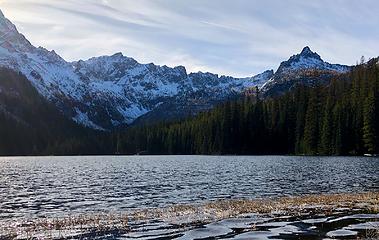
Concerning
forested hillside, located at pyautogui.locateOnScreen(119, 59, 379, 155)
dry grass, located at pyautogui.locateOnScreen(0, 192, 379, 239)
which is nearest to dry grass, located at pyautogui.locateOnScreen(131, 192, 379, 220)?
dry grass, located at pyautogui.locateOnScreen(0, 192, 379, 239)

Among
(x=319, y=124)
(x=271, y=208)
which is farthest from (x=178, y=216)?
(x=319, y=124)

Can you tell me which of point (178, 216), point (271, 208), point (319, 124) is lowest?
point (178, 216)

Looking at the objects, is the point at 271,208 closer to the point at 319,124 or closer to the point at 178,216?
the point at 178,216

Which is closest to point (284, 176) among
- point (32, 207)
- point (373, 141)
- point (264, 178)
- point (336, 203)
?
point (264, 178)

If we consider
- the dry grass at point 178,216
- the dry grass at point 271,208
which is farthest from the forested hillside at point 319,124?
the dry grass at point 178,216

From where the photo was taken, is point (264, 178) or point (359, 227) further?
→ point (264, 178)

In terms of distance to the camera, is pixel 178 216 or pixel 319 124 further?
pixel 319 124

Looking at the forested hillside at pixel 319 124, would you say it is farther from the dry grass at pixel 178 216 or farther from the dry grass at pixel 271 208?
the dry grass at pixel 178 216

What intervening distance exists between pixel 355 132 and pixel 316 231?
128 metres

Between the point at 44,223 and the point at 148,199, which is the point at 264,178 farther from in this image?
the point at 44,223

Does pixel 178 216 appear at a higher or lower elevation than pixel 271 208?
lower

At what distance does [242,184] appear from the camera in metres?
61.7

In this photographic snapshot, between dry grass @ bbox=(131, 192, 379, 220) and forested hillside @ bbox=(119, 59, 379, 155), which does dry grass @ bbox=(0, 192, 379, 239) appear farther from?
forested hillside @ bbox=(119, 59, 379, 155)

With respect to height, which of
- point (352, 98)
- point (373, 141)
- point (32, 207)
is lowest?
point (32, 207)
